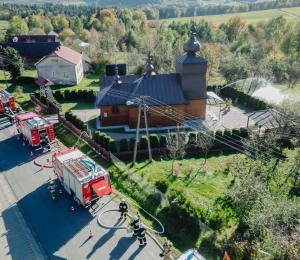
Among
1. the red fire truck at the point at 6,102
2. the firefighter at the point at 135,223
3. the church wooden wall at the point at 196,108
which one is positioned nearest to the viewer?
the firefighter at the point at 135,223

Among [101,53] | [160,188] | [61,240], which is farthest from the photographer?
[101,53]

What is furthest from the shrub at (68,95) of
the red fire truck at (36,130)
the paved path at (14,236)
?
the paved path at (14,236)

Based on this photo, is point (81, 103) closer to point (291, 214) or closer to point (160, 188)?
point (160, 188)

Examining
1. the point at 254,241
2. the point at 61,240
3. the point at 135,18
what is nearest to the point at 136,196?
the point at 61,240

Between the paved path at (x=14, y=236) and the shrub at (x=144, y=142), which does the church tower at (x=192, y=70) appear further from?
the paved path at (x=14, y=236)

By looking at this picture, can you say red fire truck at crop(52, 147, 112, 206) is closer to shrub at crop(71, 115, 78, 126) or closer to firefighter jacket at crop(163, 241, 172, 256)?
firefighter jacket at crop(163, 241, 172, 256)

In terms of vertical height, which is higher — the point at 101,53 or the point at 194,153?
the point at 101,53
